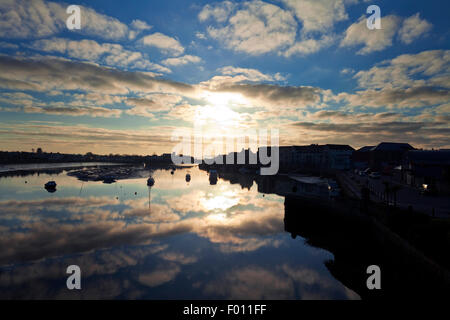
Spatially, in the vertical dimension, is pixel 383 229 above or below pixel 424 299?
above

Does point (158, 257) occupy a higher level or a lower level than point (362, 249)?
higher

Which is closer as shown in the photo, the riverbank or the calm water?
the riverbank

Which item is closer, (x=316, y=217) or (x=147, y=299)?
(x=147, y=299)

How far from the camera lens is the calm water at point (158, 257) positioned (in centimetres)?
1794

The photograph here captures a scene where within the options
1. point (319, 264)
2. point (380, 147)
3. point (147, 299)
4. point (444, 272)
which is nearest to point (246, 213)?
point (319, 264)

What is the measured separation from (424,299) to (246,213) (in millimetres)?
29823

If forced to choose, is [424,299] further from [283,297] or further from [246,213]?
[246,213]

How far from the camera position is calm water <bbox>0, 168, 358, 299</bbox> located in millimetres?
17938

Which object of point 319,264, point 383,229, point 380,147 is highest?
point 380,147

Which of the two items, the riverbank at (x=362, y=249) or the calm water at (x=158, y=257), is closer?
the riverbank at (x=362, y=249)

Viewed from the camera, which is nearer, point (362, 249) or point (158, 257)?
point (158, 257)

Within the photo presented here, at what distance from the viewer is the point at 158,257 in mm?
23438
